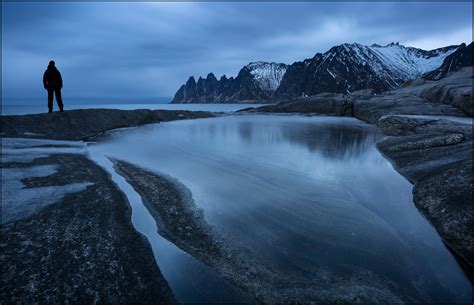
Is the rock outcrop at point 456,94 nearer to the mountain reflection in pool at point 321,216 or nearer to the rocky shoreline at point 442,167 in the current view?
the rocky shoreline at point 442,167

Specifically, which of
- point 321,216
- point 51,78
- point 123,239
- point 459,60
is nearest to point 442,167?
point 321,216

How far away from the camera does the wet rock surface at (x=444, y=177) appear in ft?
13.4

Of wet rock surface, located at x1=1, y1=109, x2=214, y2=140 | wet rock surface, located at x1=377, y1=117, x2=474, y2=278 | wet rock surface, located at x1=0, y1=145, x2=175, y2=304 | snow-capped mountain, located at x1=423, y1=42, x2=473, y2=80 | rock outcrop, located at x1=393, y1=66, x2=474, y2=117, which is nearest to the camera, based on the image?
wet rock surface, located at x1=0, y1=145, x2=175, y2=304

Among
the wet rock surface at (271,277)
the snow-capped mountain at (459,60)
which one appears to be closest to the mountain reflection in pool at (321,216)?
the wet rock surface at (271,277)

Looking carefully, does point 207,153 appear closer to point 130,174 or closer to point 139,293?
point 130,174

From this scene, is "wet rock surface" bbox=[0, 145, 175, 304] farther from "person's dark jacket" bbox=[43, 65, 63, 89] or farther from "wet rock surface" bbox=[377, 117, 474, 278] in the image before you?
"person's dark jacket" bbox=[43, 65, 63, 89]

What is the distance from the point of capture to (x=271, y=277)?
10.6ft

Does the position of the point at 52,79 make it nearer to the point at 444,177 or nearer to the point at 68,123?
the point at 68,123

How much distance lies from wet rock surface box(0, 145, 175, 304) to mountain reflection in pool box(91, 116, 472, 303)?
1.38 m

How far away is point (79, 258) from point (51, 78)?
50.0 ft

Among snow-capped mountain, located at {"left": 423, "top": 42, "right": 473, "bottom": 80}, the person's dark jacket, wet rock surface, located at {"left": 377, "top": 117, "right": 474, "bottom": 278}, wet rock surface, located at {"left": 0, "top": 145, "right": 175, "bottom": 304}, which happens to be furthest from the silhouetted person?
snow-capped mountain, located at {"left": 423, "top": 42, "right": 473, "bottom": 80}

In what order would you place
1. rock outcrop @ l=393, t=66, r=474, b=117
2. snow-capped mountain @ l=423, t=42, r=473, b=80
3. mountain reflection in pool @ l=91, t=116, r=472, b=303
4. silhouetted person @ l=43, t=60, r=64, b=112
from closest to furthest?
mountain reflection in pool @ l=91, t=116, r=472, b=303 < silhouetted person @ l=43, t=60, r=64, b=112 < rock outcrop @ l=393, t=66, r=474, b=117 < snow-capped mountain @ l=423, t=42, r=473, b=80

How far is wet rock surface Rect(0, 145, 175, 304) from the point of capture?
2846mm

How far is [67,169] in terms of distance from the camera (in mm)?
7180
